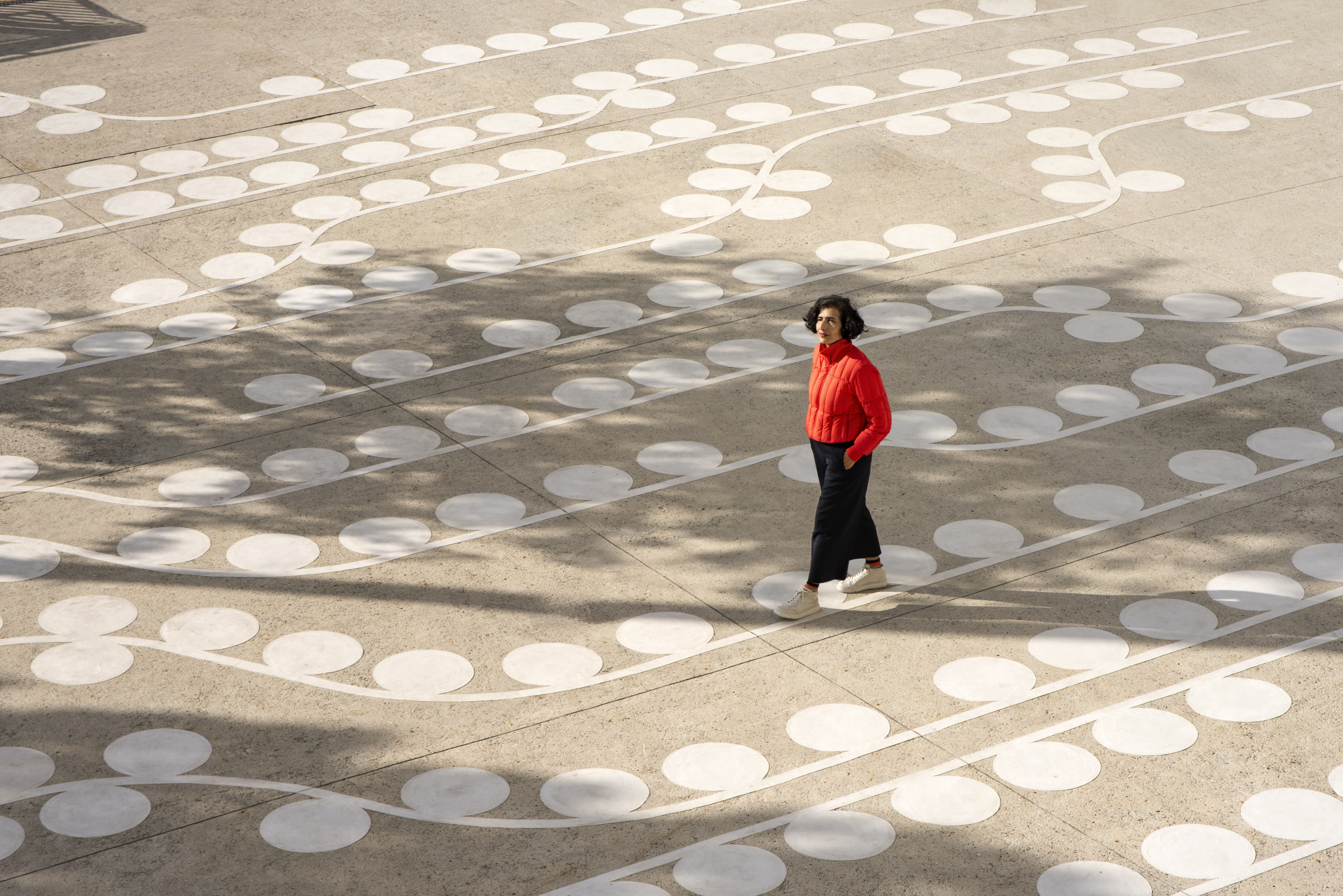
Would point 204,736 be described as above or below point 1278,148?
below

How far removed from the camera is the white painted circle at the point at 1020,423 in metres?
9.22

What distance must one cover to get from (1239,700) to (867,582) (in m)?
1.90

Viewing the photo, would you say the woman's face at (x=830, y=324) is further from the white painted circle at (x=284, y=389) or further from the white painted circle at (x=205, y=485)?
the white painted circle at (x=284, y=389)

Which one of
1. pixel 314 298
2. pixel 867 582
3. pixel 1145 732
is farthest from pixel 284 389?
pixel 1145 732

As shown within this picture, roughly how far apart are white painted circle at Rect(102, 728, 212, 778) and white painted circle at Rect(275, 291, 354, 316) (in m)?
4.74

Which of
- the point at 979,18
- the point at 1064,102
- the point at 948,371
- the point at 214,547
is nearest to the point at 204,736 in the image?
the point at 214,547

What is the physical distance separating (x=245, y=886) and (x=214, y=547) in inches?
108

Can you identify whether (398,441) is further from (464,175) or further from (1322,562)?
(1322,562)

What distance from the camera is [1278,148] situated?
13.5m

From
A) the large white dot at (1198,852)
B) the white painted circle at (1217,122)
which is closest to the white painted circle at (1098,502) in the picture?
the large white dot at (1198,852)

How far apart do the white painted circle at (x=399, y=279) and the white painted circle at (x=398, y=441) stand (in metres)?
2.13

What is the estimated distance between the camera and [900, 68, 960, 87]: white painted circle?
588 inches

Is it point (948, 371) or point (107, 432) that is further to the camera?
point (948, 371)

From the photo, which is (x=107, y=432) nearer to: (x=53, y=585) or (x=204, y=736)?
(x=53, y=585)
